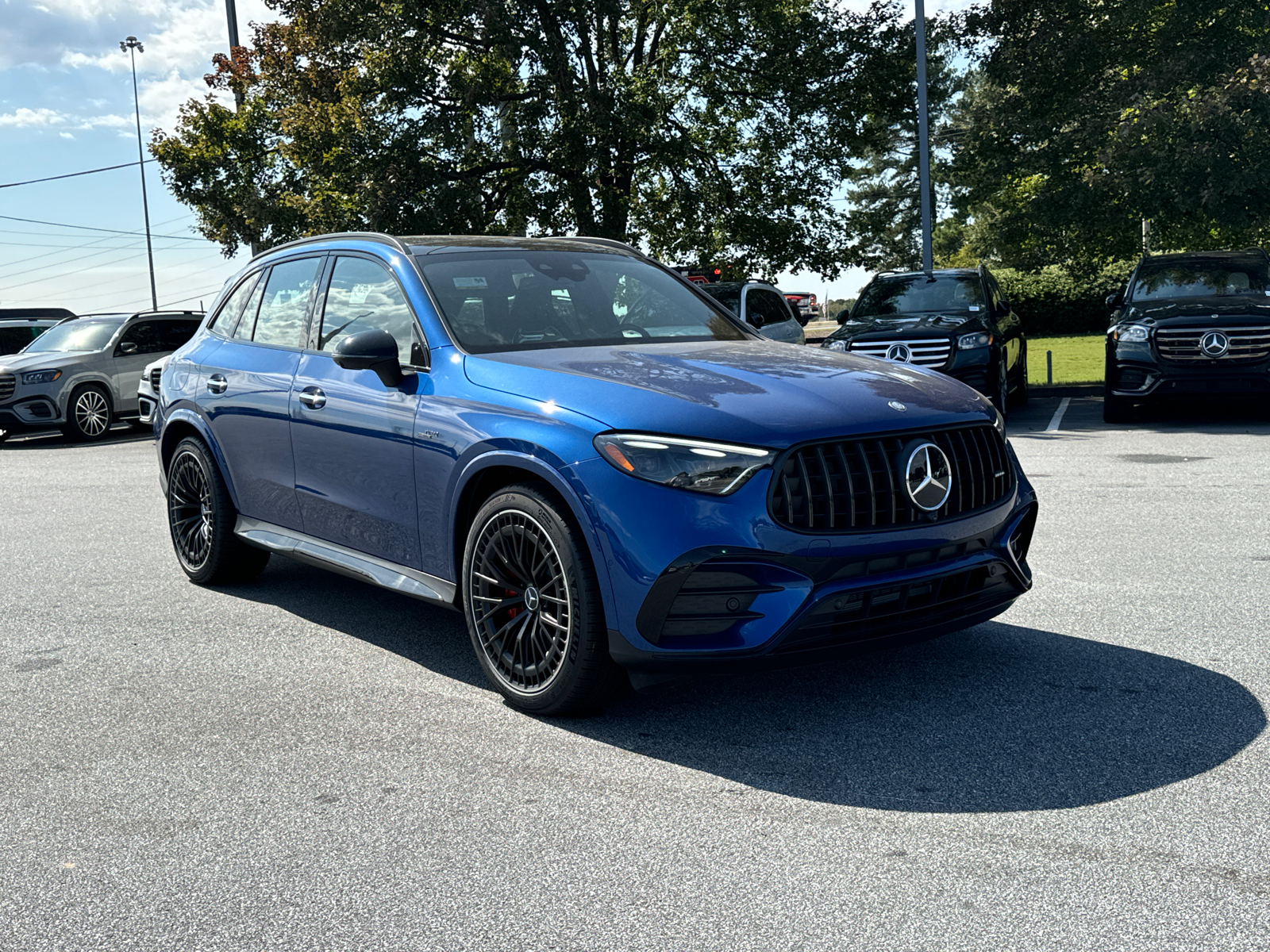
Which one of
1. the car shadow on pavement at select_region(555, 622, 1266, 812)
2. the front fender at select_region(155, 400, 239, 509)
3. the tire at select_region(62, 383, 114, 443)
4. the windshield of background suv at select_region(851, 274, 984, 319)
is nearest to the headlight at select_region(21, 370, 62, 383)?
the tire at select_region(62, 383, 114, 443)

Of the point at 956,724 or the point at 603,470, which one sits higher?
the point at 603,470

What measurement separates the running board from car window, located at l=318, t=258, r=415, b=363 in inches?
34.3

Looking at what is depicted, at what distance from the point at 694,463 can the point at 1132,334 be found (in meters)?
10.6

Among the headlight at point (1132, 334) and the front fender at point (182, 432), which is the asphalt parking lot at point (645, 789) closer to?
the front fender at point (182, 432)

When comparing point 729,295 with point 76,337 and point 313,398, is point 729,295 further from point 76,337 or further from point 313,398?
point 313,398

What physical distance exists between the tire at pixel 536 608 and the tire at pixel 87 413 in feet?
47.8

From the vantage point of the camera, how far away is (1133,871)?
10.1ft

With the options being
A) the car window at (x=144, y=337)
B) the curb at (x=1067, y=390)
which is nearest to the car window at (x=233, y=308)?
the car window at (x=144, y=337)

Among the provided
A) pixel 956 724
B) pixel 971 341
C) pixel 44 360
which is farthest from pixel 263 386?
pixel 44 360

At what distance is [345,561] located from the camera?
5406 millimetres

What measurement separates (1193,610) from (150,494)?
8821mm

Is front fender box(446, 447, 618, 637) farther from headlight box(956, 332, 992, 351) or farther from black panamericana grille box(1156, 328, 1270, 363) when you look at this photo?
black panamericana grille box(1156, 328, 1270, 363)

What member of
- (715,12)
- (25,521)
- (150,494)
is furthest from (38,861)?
(715,12)

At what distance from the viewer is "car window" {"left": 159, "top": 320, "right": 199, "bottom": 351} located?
18.5 metres
